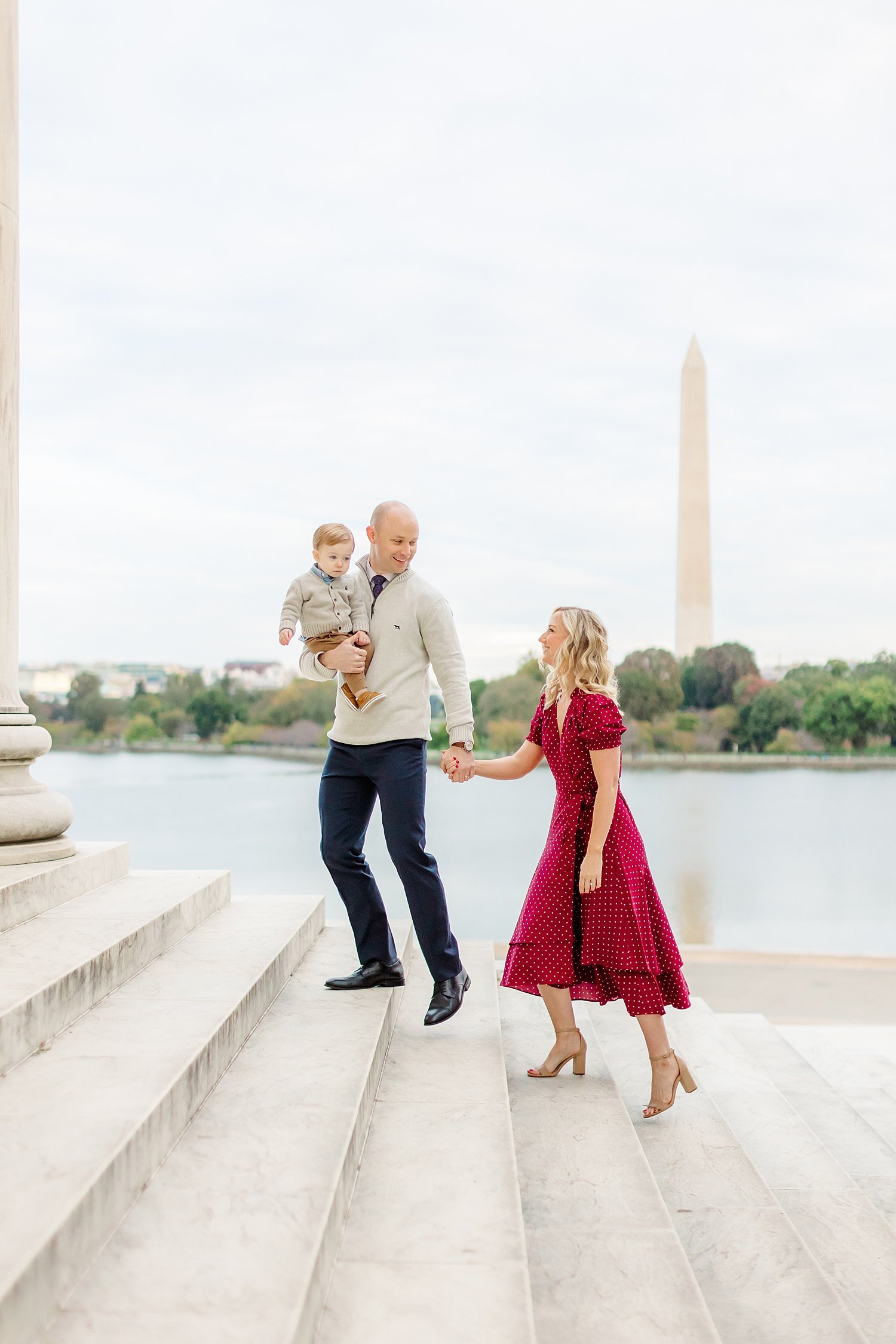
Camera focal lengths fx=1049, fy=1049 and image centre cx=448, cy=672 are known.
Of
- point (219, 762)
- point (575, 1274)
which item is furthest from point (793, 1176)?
point (219, 762)

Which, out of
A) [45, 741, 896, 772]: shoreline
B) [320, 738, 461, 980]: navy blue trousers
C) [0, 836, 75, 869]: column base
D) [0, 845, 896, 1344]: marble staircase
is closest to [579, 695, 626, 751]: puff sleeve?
[320, 738, 461, 980]: navy blue trousers

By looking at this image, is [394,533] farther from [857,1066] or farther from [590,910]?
[857,1066]

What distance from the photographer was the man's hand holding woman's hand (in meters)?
3.40

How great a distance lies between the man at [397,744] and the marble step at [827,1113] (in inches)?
55.4

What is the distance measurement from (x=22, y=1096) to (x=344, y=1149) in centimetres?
74

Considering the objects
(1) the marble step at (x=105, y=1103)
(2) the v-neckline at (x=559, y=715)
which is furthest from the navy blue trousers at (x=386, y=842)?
(2) the v-neckline at (x=559, y=715)

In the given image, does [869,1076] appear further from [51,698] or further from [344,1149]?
[51,698]

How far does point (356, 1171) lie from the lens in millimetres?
2506

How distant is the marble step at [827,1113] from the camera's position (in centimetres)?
336

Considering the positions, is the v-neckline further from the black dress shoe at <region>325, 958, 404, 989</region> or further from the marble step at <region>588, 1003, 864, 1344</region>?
the marble step at <region>588, 1003, 864, 1344</region>

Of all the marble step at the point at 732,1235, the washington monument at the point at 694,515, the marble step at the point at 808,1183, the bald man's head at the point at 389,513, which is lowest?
the marble step at the point at 808,1183

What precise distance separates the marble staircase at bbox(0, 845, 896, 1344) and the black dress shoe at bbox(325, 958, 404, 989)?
0.06m

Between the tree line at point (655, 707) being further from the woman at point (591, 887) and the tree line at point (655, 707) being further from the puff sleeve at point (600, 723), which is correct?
the puff sleeve at point (600, 723)

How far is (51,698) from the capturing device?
9.98 meters
